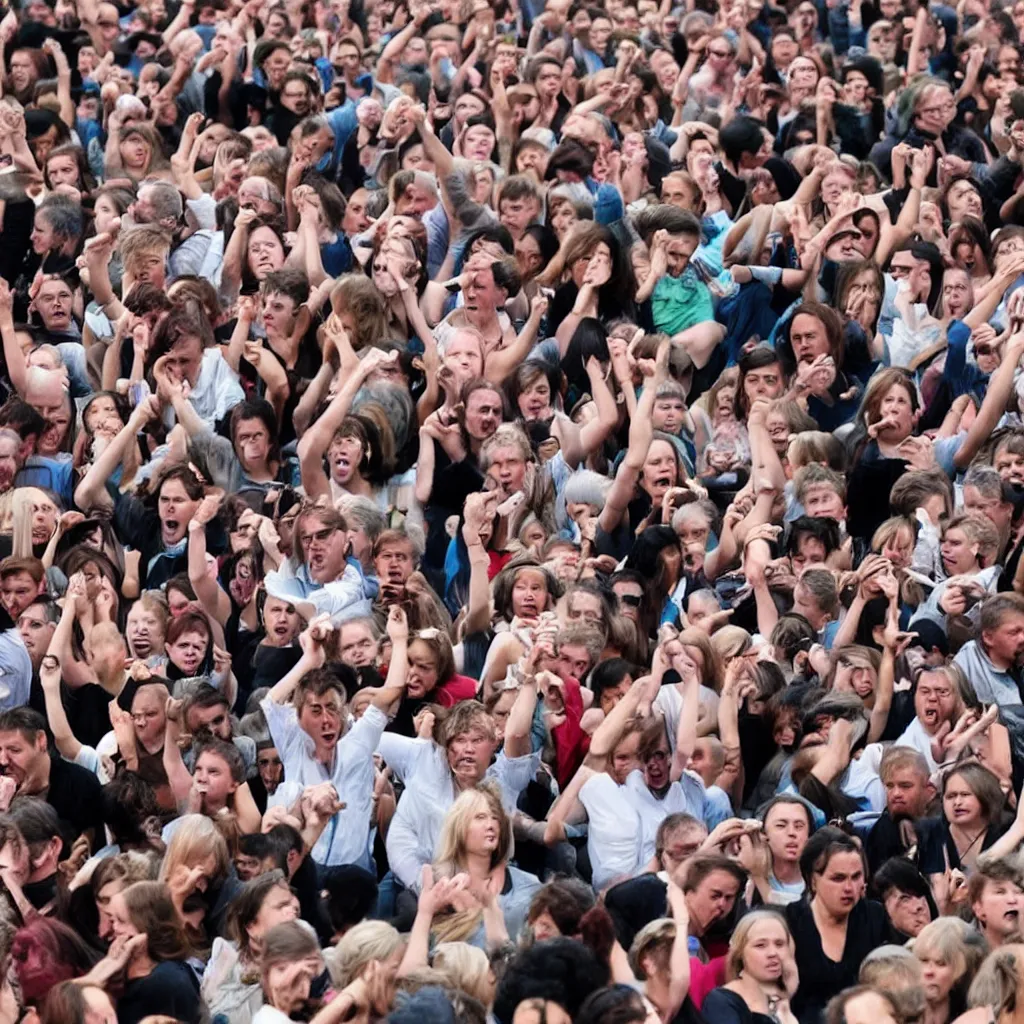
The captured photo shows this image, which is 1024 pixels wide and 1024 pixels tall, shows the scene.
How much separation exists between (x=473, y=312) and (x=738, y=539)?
2027 mm

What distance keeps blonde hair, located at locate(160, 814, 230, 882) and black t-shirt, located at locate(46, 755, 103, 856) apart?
79cm

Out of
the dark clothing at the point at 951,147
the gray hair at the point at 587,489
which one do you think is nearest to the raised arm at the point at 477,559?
the gray hair at the point at 587,489

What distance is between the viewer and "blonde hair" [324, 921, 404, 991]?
31.9ft

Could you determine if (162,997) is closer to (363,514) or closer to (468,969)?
(468,969)

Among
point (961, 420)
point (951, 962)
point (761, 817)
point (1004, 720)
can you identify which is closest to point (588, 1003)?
point (951, 962)

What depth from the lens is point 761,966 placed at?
33.1 feet

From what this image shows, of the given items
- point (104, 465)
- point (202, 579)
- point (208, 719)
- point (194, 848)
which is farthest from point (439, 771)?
point (104, 465)

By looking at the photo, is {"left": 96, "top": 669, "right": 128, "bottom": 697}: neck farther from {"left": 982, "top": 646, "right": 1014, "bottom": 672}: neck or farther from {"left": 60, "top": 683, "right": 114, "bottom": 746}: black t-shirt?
{"left": 982, "top": 646, "right": 1014, "bottom": 672}: neck

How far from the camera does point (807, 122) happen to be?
18062 mm

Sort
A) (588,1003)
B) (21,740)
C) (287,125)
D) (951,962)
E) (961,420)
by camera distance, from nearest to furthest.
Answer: (588,1003) < (951,962) < (21,740) < (961,420) < (287,125)

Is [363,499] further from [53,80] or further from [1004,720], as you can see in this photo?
[53,80]

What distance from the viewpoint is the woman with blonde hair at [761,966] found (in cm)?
1009

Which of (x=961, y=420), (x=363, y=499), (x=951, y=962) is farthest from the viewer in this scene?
(x=961, y=420)

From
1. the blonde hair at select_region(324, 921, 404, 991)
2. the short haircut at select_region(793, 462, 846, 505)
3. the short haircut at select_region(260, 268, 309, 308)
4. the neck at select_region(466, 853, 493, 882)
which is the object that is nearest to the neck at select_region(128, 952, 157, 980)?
the blonde hair at select_region(324, 921, 404, 991)
